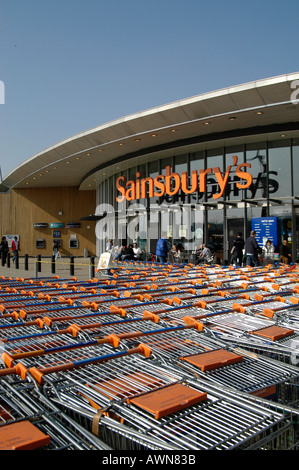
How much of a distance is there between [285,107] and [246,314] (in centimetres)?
1228

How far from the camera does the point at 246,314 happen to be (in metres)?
4.20

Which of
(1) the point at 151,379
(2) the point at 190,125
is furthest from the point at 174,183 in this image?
(1) the point at 151,379

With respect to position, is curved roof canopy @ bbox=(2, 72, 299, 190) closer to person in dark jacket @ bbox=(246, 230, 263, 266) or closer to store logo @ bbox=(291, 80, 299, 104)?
store logo @ bbox=(291, 80, 299, 104)

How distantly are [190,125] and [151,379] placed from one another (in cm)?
1541

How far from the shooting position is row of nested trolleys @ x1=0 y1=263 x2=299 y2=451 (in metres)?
1.91

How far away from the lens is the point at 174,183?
20234 millimetres

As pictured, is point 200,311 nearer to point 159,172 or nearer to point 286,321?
point 286,321

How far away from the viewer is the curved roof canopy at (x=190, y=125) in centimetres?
1417

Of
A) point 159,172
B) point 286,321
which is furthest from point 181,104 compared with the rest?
point 286,321

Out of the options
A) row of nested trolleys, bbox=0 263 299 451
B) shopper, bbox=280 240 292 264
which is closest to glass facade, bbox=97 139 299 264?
shopper, bbox=280 240 292 264

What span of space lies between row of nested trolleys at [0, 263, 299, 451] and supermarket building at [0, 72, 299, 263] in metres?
11.6

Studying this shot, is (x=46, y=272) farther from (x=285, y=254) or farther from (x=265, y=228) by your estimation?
(x=285, y=254)

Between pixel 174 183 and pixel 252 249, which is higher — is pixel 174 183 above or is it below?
above

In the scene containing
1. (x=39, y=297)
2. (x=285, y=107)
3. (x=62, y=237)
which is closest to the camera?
→ (x=39, y=297)
